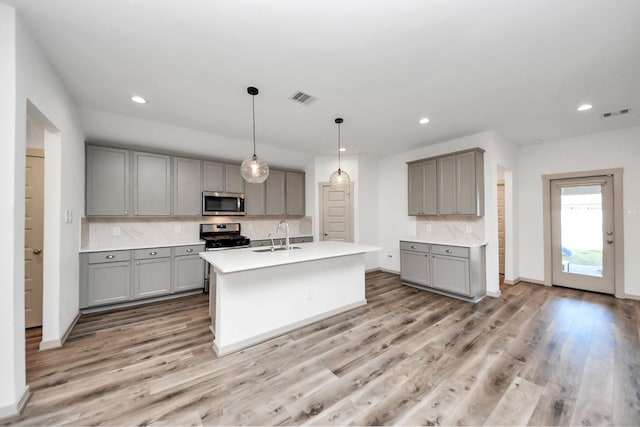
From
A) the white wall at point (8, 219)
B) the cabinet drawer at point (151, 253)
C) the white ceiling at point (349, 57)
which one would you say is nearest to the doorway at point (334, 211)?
the white ceiling at point (349, 57)

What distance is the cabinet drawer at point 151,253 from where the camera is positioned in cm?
368

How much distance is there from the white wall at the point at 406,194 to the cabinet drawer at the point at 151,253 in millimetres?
4312

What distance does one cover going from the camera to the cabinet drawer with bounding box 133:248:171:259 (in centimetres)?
368

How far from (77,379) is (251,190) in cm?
353

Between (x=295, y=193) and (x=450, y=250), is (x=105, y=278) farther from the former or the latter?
(x=450, y=250)

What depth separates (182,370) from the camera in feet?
7.11

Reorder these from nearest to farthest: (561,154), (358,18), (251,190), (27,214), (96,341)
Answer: (358,18) → (96,341) → (27,214) → (561,154) → (251,190)

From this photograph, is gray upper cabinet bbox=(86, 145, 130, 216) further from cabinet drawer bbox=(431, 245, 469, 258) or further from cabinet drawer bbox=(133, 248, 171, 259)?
cabinet drawer bbox=(431, 245, 469, 258)

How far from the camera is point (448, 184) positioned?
4359 millimetres

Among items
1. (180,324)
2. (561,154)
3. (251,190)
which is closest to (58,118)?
(180,324)

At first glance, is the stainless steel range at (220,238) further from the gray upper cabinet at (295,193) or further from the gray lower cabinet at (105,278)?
the gray upper cabinet at (295,193)

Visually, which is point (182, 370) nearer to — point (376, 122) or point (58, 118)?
point (58, 118)

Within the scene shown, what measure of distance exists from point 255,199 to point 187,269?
5.81ft

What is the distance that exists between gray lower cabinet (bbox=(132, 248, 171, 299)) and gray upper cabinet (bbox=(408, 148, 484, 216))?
441cm
